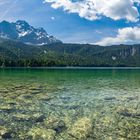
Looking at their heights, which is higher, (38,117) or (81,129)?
(38,117)

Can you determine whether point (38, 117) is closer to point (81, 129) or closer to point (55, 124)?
point (55, 124)

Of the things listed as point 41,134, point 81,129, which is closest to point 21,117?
point 41,134

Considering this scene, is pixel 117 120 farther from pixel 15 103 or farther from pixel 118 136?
pixel 15 103

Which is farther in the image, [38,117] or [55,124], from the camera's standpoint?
[38,117]

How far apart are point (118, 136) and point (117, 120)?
5.23m

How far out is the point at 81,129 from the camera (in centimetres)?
2280

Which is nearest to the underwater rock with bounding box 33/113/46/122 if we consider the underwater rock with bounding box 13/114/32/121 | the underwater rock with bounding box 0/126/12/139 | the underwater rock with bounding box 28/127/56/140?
the underwater rock with bounding box 13/114/32/121

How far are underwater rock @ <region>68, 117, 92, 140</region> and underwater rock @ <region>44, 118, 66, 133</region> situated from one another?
3.10 ft

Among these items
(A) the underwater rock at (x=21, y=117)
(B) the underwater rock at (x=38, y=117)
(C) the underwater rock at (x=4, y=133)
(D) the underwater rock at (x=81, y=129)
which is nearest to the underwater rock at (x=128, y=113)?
(D) the underwater rock at (x=81, y=129)

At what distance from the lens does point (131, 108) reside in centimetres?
3297

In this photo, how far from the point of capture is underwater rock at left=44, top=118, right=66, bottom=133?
22.8 metres

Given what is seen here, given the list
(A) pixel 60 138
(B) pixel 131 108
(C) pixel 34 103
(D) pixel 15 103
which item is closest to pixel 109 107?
(B) pixel 131 108

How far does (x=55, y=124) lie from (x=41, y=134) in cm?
322

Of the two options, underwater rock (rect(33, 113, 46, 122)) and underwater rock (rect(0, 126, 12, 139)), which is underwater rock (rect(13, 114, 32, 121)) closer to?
underwater rock (rect(33, 113, 46, 122))
